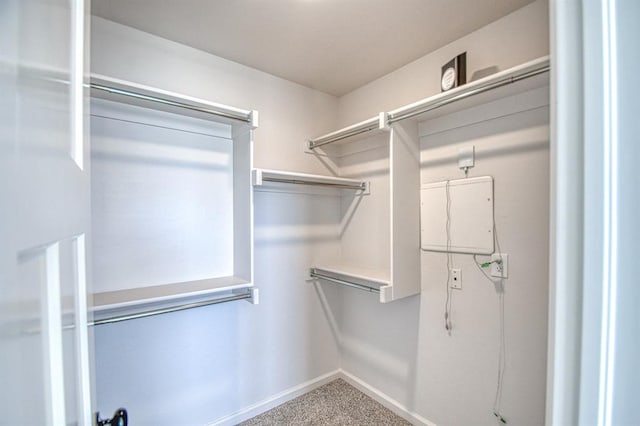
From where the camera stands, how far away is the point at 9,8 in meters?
0.24

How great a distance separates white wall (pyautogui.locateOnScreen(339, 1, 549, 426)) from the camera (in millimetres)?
1469

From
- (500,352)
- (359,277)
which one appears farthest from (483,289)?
(359,277)

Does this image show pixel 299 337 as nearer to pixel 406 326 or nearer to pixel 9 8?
pixel 406 326

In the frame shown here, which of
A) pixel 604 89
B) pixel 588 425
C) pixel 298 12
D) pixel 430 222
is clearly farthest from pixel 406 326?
pixel 298 12

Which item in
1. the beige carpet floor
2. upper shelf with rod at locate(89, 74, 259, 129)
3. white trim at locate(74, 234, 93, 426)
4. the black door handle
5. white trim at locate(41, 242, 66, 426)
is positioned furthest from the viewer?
the beige carpet floor

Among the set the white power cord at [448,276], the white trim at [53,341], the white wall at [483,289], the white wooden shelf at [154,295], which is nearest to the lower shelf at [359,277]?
the white wall at [483,289]

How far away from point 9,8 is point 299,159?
2.18m

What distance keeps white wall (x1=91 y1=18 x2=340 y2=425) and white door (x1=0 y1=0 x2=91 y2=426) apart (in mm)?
1371

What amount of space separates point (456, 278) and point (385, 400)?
120 cm

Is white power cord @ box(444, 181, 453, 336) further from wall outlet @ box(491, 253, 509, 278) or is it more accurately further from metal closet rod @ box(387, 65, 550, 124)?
metal closet rod @ box(387, 65, 550, 124)

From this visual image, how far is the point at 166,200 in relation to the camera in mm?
1777

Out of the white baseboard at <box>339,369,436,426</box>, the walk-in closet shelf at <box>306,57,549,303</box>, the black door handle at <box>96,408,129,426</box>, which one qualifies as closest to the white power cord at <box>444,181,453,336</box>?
the walk-in closet shelf at <box>306,57,549,303</box>

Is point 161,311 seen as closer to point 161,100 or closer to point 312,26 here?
point 161,100

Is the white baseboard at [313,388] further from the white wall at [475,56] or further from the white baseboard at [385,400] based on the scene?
the white wall at [475,56]
